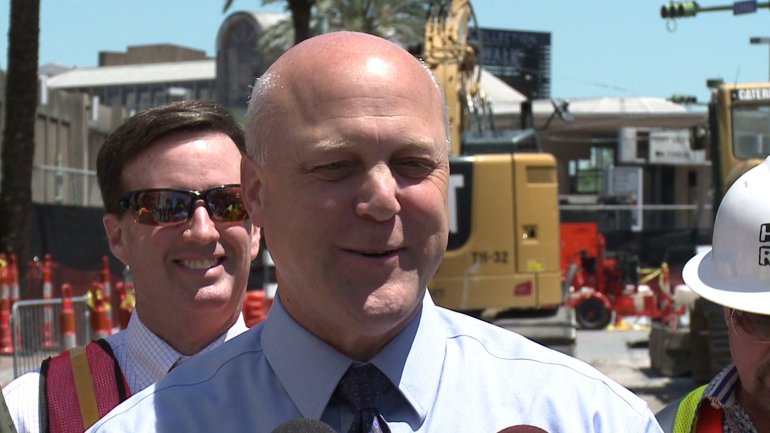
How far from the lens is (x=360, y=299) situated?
219 centimetres

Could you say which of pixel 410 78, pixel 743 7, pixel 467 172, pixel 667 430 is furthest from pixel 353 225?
pixel 743 7

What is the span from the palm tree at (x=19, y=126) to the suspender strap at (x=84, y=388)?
1525cm

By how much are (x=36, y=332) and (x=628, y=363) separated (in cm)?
965

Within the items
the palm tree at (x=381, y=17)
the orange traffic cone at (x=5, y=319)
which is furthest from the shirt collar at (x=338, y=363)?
the palm tree at (x=381, y=17)

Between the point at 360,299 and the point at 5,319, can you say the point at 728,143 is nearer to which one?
the point at 5,319

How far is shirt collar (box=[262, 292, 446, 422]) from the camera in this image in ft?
7.36

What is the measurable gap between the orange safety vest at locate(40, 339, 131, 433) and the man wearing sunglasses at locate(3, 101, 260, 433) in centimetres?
4

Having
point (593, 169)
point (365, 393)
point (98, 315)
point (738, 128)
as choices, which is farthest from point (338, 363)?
point (593, 169)

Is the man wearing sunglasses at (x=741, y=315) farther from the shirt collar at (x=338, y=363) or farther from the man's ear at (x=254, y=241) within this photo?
the man's ear at (x=254, y=241)

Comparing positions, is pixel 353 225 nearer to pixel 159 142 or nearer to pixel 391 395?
pixel 391 395

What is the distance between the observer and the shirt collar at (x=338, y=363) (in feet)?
7.36

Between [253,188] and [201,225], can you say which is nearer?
[253,188]

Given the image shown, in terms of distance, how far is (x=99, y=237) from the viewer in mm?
25438

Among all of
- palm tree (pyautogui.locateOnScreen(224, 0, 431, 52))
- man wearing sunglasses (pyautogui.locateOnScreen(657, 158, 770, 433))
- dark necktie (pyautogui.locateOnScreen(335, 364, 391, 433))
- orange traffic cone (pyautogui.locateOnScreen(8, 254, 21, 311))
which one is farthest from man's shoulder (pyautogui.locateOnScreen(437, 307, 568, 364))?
palm tree (pyautogui.locateOnScreen(224, 0, 431, 52))
